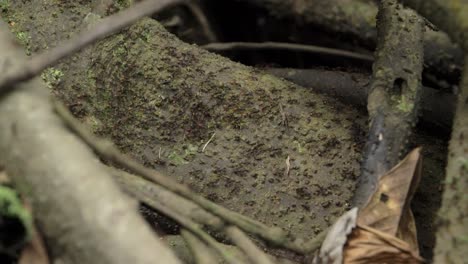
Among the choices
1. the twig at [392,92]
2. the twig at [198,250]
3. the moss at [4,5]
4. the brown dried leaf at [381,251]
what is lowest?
the twig at [198,250]

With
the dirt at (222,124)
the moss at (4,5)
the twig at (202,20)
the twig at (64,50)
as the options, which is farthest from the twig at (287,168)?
the twig at (202,20)

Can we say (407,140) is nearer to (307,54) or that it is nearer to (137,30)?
(137,30)

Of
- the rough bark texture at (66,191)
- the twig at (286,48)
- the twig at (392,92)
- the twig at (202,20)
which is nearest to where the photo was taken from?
the rough bark texture at (66,191)

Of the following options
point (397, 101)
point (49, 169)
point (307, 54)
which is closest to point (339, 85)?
point (397, 101)

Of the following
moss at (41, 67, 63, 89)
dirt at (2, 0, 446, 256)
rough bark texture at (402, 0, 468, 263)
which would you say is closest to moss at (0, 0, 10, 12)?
dirt at (2, 0, 446, 256)

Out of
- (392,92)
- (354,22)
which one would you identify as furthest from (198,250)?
(354,22)

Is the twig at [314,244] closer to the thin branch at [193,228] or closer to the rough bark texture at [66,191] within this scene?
the thin branch at [193,228]
